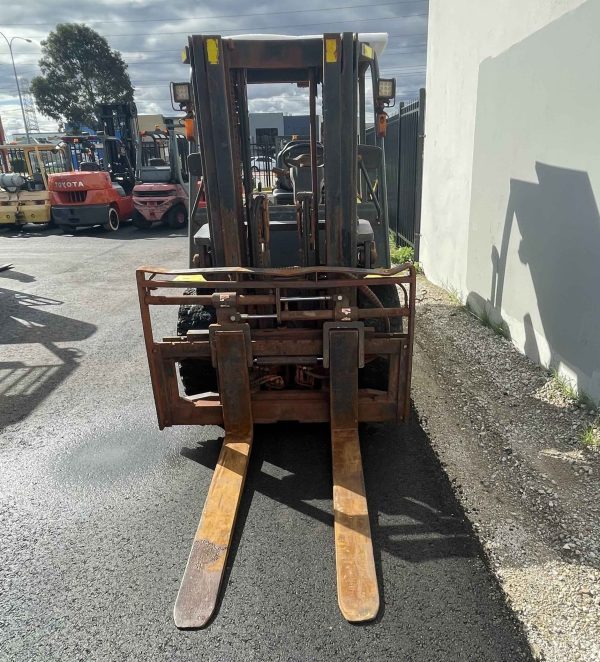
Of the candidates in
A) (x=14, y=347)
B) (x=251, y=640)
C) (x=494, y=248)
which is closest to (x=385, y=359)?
(x=251, y=640)

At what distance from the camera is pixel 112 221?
17406 mm

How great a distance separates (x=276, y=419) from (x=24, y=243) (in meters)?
14.7

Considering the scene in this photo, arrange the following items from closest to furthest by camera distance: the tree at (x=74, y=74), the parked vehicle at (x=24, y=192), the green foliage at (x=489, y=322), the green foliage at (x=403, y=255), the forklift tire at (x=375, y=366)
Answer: the forklift tire at (x=375, y=366)
the green foliage at (x=489, y=322)
the green foliage at (x=403, y=255)
the parked vehicle at (x=24, y=192)
the tree at (x=74, y=74)

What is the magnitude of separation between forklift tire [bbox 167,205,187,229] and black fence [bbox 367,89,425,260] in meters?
7.84

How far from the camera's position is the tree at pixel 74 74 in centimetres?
4284

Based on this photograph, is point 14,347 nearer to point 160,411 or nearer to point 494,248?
point 160,411

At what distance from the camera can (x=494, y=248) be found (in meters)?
6.16

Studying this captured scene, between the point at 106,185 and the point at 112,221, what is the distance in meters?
1.21

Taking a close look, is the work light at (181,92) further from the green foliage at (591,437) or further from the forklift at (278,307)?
the green foliage at (591,437)

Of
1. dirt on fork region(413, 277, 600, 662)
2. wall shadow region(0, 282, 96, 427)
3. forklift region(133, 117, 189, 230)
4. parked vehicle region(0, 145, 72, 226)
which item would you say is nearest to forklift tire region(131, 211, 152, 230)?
forklift region(133, 117, 189, 230)

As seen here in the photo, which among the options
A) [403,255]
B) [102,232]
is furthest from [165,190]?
[403,255]

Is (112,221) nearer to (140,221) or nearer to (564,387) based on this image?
(140,221)

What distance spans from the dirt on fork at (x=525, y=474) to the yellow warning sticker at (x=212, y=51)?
3.20 metres

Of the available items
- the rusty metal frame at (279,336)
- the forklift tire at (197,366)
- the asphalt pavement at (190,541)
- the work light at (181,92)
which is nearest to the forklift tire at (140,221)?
the asphalt pavement at (190,541)
